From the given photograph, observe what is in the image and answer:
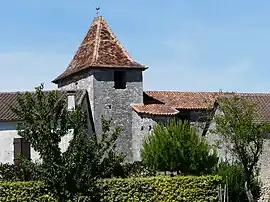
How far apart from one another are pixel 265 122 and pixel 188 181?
9866 mm

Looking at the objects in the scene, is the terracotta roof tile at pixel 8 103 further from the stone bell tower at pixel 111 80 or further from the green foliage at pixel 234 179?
the green foliage at pixel 234 179

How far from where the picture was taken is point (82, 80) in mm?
42562

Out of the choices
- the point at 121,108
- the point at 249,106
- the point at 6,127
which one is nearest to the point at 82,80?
the point at 121,108

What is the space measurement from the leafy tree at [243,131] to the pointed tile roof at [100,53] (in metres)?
9.92

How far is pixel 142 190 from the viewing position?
25594 millimetres

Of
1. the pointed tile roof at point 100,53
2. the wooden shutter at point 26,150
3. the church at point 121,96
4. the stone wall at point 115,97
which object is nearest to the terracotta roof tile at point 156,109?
the church at point 121,96

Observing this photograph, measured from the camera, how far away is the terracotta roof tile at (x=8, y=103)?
1319 inches

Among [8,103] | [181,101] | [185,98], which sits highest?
[185,98]

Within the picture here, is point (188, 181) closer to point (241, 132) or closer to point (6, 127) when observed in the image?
point (241, 132)

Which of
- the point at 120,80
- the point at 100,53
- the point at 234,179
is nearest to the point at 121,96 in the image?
the point at 120,80

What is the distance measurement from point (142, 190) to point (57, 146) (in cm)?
473

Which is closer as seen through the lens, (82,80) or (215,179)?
(215,179)

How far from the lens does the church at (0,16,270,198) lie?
4028 cm

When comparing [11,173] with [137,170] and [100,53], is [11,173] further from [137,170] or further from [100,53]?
[100,53]
